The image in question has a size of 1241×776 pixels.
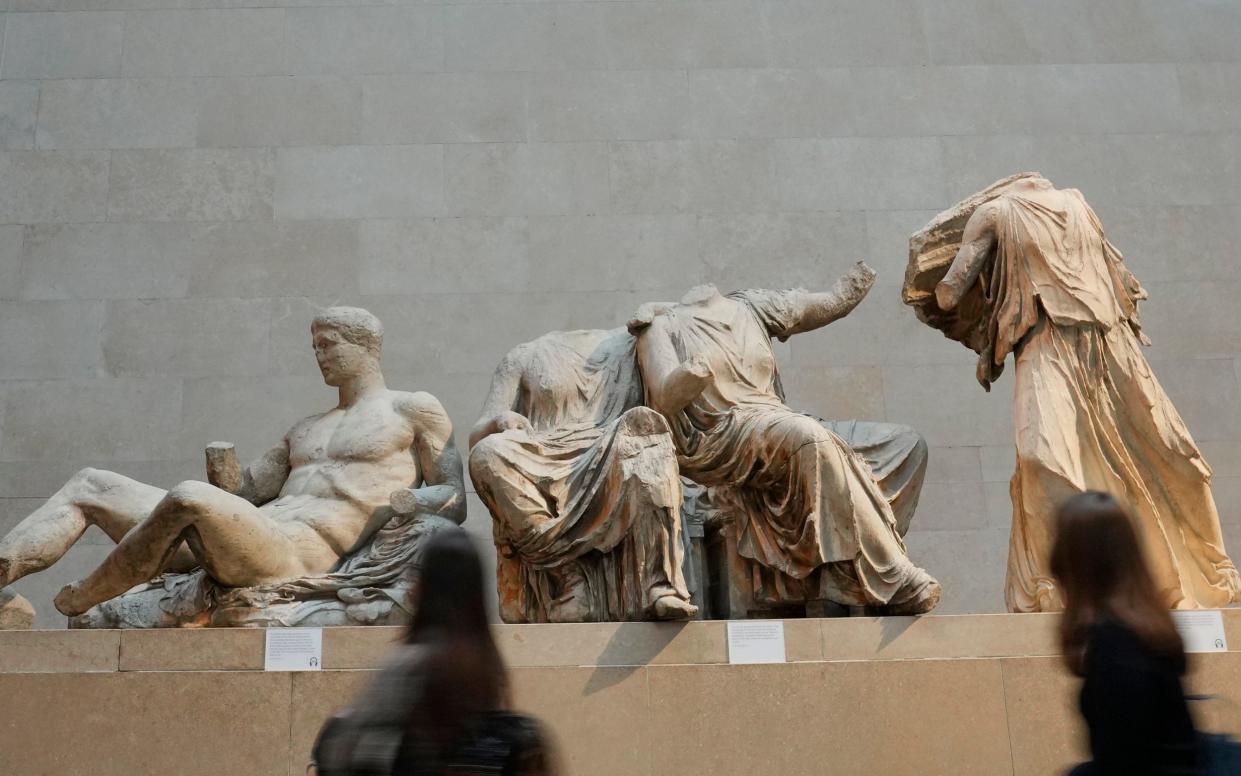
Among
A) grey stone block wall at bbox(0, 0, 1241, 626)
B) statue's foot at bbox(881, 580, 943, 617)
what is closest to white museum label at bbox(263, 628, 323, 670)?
statue's foot at bbox(881, 580, 943, 617)

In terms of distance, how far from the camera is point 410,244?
367 inches

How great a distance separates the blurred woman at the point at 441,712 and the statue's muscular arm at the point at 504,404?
3.54 metres

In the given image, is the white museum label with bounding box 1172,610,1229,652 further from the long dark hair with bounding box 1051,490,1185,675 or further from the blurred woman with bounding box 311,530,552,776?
the blurred woman with bounding box 311,530,552,776

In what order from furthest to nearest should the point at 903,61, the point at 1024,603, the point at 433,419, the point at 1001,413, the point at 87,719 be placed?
the point at 903,61 < the point at 1001,413 < the point at 433,419 < the point at 1024,603 < the point at 87,719

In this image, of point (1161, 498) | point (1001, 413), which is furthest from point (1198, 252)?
point (1161, 498)

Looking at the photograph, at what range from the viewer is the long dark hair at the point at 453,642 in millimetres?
2730

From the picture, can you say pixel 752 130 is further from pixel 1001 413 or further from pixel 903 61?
pixel 1001 413

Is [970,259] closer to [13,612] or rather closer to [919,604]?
[919,604]

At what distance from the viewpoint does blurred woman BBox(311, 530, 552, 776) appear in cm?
270

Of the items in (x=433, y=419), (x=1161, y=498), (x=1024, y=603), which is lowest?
(x=1024, y=603)

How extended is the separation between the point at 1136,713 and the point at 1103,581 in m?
0.31

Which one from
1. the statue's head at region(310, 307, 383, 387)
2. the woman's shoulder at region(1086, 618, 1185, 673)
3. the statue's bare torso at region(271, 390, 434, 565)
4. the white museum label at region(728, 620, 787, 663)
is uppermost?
the statue's head at region(310, 307, 383, 387)

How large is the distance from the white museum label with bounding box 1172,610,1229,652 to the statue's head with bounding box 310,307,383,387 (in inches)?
149

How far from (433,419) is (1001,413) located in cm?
403
